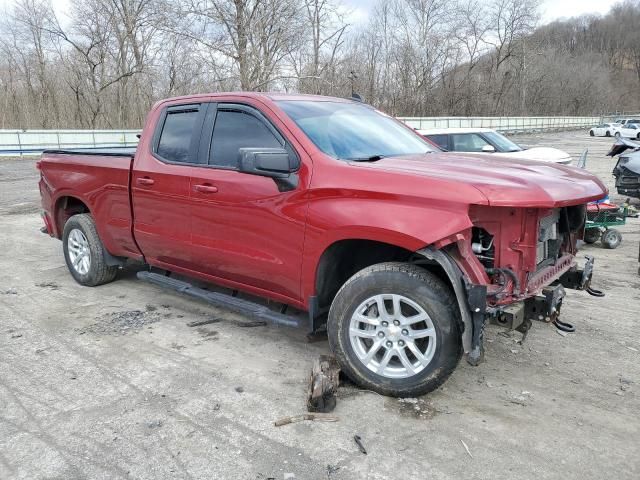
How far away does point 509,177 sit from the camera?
3205 millimetres

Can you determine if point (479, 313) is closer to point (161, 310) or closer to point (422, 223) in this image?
point (422, 223)

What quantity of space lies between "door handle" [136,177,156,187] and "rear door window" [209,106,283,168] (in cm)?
74

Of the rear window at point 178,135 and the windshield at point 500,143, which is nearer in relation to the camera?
the rear window at point 178,135

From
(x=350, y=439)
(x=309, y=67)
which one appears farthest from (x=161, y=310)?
(x=309, y=67)

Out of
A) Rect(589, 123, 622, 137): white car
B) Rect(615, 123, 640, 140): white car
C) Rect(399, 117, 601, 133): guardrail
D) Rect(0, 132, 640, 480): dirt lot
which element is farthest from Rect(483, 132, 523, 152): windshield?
Rect(589, 123, 622, 137): white car

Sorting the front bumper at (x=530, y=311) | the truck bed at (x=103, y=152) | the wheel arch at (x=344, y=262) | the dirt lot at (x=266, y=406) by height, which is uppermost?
the truck bed at (x=103, y=152)

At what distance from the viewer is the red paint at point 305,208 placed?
10.2 ft

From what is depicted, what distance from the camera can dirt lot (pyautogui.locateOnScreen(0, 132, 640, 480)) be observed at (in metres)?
2.79

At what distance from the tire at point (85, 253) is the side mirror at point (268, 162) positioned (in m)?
2.68

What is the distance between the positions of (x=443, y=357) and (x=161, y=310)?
2.95m

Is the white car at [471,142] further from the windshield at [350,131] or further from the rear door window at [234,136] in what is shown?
the rear door window at [234,136]

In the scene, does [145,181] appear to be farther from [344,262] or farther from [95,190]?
[344,262]

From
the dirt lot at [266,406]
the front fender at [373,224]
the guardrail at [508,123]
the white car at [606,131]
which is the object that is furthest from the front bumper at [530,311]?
the white car at [606,131]

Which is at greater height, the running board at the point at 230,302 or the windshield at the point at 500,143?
the windshield at the point at 500,143
